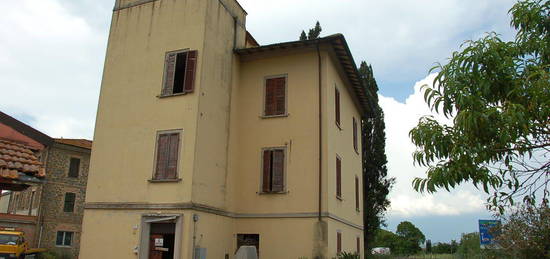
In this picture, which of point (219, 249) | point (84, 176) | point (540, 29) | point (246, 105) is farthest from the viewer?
point (84, 176)

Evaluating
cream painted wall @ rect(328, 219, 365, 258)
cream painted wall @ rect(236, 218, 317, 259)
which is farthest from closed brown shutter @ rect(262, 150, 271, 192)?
cream painted wall @ rect(328, 219, 365, 258)

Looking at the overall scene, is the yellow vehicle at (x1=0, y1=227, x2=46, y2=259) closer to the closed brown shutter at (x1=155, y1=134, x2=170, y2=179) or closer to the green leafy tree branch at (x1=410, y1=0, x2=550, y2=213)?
the closed brown shutter at (x1=155, y1=134, x2=170, y2=179)

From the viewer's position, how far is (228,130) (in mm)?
17250

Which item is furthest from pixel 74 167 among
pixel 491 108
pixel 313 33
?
pixel 491 108

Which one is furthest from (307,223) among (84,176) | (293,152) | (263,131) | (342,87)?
(84,176)

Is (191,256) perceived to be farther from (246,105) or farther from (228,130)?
(246,105)

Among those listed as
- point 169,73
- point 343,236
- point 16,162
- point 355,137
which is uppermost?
point 169,73

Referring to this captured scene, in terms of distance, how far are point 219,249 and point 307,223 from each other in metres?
3.16

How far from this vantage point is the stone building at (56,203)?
32.9 meters

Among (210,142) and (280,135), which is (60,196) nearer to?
(210,142)

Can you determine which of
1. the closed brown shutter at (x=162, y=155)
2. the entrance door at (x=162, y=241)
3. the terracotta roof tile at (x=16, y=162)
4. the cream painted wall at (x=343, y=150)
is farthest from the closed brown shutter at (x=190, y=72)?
the terracotta roof tile at (x=16, y=162)

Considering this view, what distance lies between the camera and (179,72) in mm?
16109

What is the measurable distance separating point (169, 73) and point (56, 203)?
23455 mm

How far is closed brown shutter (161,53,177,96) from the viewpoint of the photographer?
16066mm
